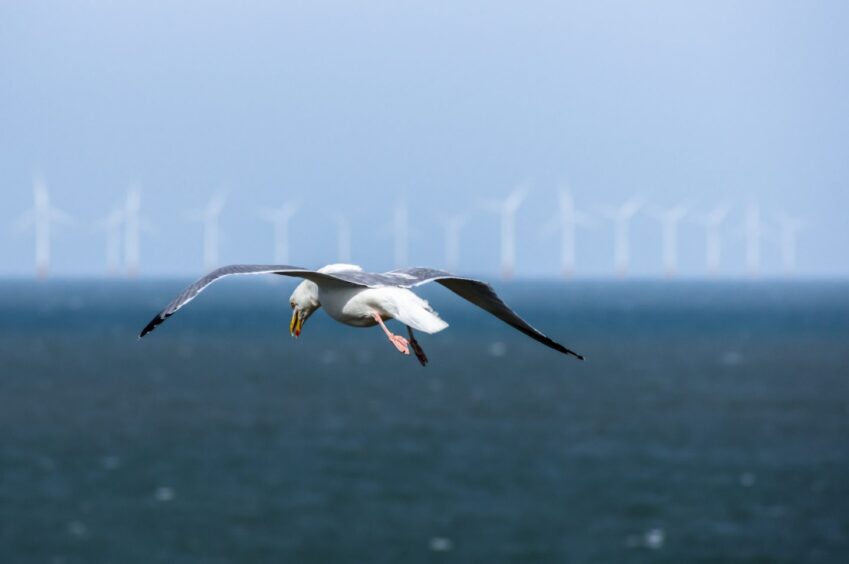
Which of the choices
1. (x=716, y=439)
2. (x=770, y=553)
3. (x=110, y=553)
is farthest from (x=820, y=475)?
(x=110, y=553)

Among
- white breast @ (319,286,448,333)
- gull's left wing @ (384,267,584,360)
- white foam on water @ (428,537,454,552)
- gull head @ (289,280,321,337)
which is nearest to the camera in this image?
white breast @ (319,286,448,333)

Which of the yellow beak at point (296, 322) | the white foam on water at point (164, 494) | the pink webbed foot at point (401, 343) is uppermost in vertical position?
the yellow beak at point (296, 322)

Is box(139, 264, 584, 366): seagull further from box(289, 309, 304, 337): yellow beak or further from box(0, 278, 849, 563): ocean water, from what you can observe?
box(0, 278, 849, 563): ocean water

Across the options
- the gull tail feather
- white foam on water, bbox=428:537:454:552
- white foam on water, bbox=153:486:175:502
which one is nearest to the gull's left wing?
the gull tail feather

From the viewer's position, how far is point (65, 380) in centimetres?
19862

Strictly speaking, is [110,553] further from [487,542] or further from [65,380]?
[65,380]

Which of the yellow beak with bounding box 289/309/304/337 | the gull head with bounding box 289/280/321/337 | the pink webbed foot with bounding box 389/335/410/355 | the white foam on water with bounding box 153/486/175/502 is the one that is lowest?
the white foam on water with bounding box 153/486/175/502

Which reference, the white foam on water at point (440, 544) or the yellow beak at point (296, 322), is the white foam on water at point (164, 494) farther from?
the yellow beak at point (296, 322)

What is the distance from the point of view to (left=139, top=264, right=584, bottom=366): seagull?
9.81m

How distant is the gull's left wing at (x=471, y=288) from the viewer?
431 inches

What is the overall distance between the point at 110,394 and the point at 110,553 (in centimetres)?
7532

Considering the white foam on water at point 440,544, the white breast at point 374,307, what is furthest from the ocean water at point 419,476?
the white breast at point 374,307

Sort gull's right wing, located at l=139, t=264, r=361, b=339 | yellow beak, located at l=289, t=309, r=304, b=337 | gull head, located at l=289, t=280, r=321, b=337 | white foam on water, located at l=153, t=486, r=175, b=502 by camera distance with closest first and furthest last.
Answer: gull's right wing, located at l=139, t=264, r=361, b=339 → yellow beak, located at l=289, t=309, r=304, b=337 → gull head, located at l=289, t=280, r=321, b=337 → white foam on water, located at l=153, t=486, r=175, b=502

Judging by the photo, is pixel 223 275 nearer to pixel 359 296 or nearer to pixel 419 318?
pixel 359 296
